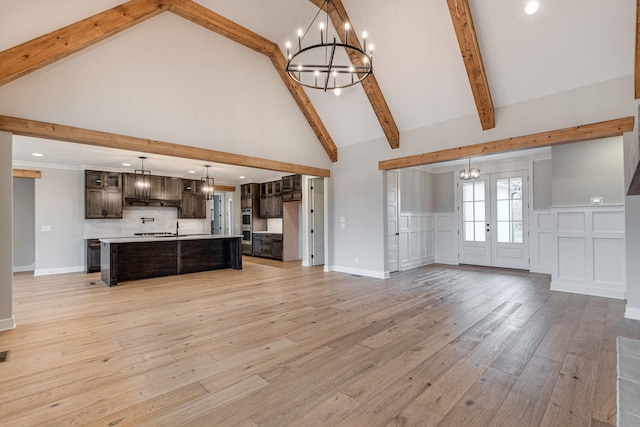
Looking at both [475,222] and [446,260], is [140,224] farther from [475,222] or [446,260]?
[475,222]

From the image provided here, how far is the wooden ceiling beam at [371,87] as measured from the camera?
4.67m

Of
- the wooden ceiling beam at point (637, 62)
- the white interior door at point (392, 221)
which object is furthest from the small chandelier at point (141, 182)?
the wooden ceiling beam at point (637, 62)

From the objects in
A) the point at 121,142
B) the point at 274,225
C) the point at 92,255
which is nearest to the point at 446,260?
the point at 274,225

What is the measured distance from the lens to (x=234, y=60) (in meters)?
5.29

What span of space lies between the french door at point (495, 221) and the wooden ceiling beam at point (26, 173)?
10999 mm

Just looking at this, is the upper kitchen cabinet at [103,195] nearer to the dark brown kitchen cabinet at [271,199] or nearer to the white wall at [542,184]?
the dark brown kitchen cabinet at [271,199]

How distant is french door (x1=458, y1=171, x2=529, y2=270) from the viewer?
740 cm

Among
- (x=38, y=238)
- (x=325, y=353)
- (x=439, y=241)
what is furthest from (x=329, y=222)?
(x=38, y=238)

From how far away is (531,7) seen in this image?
3.70 meters

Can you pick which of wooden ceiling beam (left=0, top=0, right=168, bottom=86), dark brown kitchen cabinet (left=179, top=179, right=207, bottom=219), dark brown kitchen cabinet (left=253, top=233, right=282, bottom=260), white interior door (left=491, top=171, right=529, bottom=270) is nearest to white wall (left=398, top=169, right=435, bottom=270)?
white interior door (left=491, top=171, right=529, bottom=270)

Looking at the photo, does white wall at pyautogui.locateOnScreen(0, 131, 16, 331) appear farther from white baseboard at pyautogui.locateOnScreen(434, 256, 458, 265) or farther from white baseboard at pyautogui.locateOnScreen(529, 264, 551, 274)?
white baseboard at pyautogui.locateOnScreen(529, 264, 551, 274)

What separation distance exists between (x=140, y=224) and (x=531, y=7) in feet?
32.3

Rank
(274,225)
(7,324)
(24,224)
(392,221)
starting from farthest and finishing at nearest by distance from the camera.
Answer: (274,225), (24,224), (392,221), (7,324)

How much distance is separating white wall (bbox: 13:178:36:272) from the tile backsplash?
4.80ft
